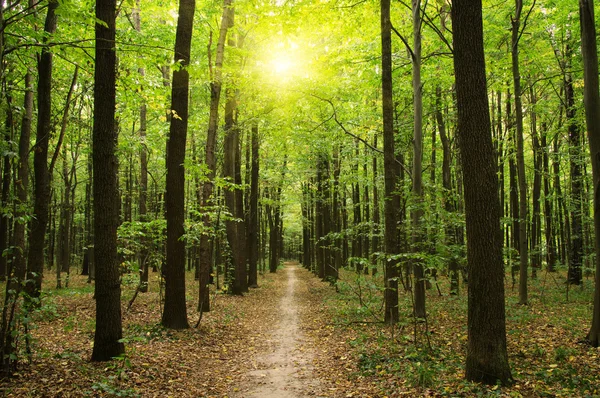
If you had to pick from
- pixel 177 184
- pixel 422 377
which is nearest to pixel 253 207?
pixel 177 184

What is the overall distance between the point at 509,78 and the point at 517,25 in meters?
3.02

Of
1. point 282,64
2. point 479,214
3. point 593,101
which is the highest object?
point 282,64

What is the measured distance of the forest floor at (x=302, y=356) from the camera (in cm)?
561

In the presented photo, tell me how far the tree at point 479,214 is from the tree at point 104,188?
19.0ft

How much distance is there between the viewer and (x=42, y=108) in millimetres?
9555

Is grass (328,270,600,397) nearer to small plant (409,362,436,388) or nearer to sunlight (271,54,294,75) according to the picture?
small plant (409,362,436,388)

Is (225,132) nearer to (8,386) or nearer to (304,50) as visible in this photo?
(304,50)

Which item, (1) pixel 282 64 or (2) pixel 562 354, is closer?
(2) pixel 562 354

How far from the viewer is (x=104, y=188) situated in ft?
21.3

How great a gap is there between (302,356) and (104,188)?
5.56 meters

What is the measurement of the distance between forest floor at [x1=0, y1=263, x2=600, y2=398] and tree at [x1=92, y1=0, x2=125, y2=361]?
50cm

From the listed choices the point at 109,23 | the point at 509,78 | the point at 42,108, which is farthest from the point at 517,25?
the point at 42,108

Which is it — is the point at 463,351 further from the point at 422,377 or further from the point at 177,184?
the point at 177,184

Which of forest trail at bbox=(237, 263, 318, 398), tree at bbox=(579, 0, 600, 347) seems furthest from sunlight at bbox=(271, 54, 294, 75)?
forest trail at bbox=(237, 263, 318, 398)
